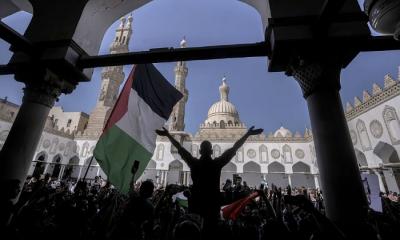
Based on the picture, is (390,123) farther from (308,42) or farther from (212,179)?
(212,179)

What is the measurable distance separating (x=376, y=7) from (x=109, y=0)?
377 centimetres

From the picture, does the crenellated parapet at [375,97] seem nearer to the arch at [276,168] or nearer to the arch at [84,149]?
the arch at [276,168]

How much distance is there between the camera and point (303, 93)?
245 centimetres

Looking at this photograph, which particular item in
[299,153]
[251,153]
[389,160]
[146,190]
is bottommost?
[146,190]

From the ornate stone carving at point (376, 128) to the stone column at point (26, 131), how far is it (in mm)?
18364

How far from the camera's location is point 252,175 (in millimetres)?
24078

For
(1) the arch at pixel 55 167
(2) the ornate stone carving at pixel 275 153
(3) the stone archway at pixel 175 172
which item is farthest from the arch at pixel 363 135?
(1) the arch at pixel 55 167

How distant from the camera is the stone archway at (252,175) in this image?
76.4 feet

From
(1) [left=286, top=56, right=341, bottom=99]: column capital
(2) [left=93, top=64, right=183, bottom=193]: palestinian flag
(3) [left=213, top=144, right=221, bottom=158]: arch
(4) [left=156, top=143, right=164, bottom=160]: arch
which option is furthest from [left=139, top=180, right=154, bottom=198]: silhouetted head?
(4) [left=156, top=143, right=164, bottom=160]: arch

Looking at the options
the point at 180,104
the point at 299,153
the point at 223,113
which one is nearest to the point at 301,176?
the point at 299,153

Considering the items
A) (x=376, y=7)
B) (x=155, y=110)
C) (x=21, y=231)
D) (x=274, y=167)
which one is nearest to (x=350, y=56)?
(x=376, y=7)

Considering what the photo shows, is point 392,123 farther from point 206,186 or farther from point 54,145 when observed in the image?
point 54,145

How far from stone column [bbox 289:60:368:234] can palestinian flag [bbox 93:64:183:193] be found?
2.43 meters

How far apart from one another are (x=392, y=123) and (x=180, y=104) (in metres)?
20.9
